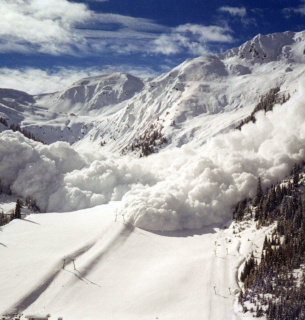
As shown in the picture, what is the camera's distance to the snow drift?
307 feet

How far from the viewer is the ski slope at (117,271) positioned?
182 feet

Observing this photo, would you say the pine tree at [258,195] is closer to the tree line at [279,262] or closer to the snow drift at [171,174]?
the tree line at [279,262]

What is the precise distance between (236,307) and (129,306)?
18419 mm

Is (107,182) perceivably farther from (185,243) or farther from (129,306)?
(129,306)

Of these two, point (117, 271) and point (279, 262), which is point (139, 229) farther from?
point (279, 262)

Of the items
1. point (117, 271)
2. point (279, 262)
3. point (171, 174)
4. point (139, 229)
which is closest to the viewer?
point (279, 262)

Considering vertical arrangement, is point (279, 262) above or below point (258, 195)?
below

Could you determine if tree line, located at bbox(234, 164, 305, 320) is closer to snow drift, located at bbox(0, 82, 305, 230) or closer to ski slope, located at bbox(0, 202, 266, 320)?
ski slope, located at bbox(0, 202, 266, 320)

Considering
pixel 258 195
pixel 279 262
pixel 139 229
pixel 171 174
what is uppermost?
pixel 171 174

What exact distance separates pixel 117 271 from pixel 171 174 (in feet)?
222

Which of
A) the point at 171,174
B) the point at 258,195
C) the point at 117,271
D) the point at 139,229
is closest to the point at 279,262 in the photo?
the point at 258,195

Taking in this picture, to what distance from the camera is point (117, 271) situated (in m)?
68.0

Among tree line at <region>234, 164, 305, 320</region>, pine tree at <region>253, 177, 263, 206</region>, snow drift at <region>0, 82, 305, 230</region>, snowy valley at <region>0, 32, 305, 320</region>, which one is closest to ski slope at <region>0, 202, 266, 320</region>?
snowy valley at <region>0, 32, 305, 320</region>

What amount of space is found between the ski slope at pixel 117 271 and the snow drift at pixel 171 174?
330 inches
